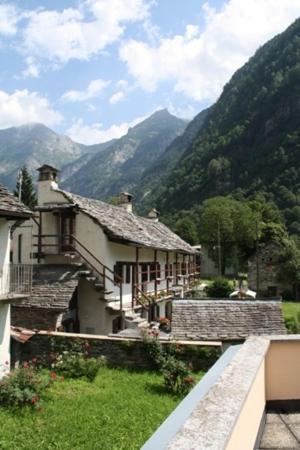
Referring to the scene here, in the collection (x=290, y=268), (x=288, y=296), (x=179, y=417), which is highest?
(x=179, y=417)

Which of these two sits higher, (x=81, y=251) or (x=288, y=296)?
(x=81, y=251)

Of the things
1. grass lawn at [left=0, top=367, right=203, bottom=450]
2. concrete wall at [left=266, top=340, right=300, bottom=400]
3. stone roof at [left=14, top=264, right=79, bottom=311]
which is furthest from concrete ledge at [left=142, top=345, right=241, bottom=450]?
stone roof at [left=14, top=264, right=79, bottom=311]

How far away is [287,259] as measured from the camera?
188ft

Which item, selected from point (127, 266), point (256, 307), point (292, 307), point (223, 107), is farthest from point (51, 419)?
point (223, 107)

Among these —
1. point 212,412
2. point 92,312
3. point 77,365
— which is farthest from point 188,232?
point 212,412

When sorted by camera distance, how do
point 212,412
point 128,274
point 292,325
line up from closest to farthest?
point 212,412, point 128,274, point 292,325

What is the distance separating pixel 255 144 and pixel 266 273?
8045 centimetres

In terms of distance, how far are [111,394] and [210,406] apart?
9394 millimetres

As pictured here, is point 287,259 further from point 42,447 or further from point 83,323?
point 42,447

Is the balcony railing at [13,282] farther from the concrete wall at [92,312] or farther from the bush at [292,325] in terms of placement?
the bush at [292,325]

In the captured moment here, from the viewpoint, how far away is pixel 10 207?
1430 centimetres

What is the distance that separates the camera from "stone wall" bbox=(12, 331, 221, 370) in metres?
14.6

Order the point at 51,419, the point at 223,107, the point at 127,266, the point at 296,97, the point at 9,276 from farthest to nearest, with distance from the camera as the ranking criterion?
the point at 223,107 < the point at 296,97 < the point at 127,266 < the point at 9,276 < the point at 51,419

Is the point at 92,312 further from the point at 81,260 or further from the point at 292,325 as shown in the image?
the point at 292,325
